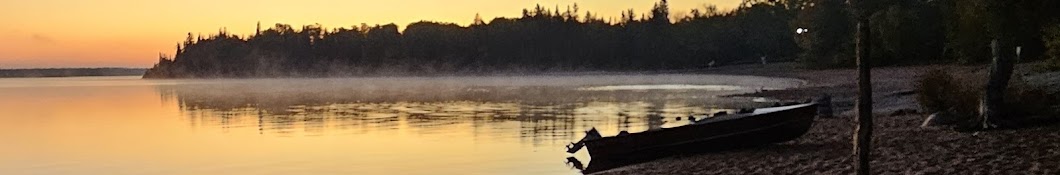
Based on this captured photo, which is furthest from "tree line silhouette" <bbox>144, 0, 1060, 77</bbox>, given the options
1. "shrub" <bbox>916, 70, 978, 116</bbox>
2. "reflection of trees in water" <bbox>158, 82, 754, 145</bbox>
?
"shrub" <bbox>916, 70, 978, 116</bbox>

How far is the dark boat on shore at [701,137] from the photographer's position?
1567cm

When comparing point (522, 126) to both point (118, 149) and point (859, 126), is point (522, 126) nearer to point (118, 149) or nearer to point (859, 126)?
point (118, 149)

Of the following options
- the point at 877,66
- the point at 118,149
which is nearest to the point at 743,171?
the point at 118,149

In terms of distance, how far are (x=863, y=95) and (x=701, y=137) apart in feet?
26.6

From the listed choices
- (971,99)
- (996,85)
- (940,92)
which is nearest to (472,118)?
(940,92)

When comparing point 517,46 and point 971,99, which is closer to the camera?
point 971,99

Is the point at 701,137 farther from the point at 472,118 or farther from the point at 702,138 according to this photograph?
the point at 472,118

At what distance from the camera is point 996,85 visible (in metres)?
14.8

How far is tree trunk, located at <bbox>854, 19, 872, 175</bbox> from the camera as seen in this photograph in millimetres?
7758

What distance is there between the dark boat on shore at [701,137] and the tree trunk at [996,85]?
2.71 meters

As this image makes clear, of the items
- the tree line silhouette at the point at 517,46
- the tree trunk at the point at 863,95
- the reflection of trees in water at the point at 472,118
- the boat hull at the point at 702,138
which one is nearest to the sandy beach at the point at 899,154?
the boat hull at the point at 702,138

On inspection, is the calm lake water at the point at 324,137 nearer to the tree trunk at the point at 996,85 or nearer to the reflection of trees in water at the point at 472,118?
the reflection of trees in water at the point at 472,118

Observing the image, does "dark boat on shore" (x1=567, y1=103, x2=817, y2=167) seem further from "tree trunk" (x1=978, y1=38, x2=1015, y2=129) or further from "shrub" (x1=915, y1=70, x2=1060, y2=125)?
"tree trunk" (x1=978, y1=38, x2=1015, y2=129)

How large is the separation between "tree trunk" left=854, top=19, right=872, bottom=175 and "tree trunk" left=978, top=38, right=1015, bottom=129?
7.25 meters
